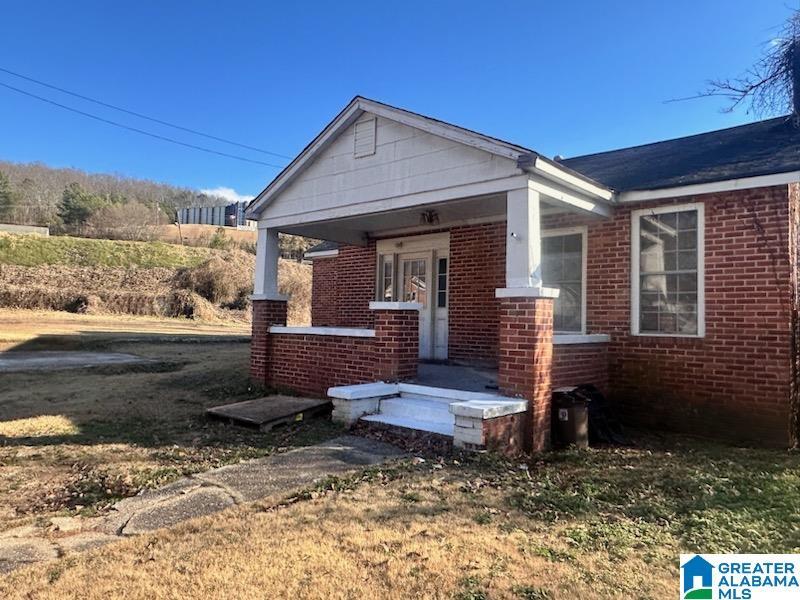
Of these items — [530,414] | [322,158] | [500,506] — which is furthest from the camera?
[322,158]

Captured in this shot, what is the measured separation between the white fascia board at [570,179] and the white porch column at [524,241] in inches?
10.7

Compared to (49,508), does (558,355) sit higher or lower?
higher

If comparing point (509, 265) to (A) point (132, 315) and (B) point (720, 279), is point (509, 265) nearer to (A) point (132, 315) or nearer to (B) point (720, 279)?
(B) point (720, 279)

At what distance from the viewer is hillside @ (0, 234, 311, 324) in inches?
1236

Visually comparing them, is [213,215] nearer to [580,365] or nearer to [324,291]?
[324,291]

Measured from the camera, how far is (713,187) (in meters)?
6.83

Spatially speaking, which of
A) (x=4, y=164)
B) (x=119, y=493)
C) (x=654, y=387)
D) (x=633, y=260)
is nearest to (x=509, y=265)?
(x=633, y=260)

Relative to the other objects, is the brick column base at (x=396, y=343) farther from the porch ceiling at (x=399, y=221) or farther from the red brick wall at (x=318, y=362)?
the porch ceiling at (x=399, y=221)

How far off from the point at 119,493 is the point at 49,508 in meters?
0.50

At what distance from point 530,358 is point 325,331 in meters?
3.56

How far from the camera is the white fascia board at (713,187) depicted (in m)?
6.39

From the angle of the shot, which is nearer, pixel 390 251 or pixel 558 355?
pixel 558 355

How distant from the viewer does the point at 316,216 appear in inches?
346

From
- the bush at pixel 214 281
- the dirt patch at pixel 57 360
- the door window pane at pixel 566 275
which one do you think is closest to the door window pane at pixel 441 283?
the door window pane at pixel 566 275
